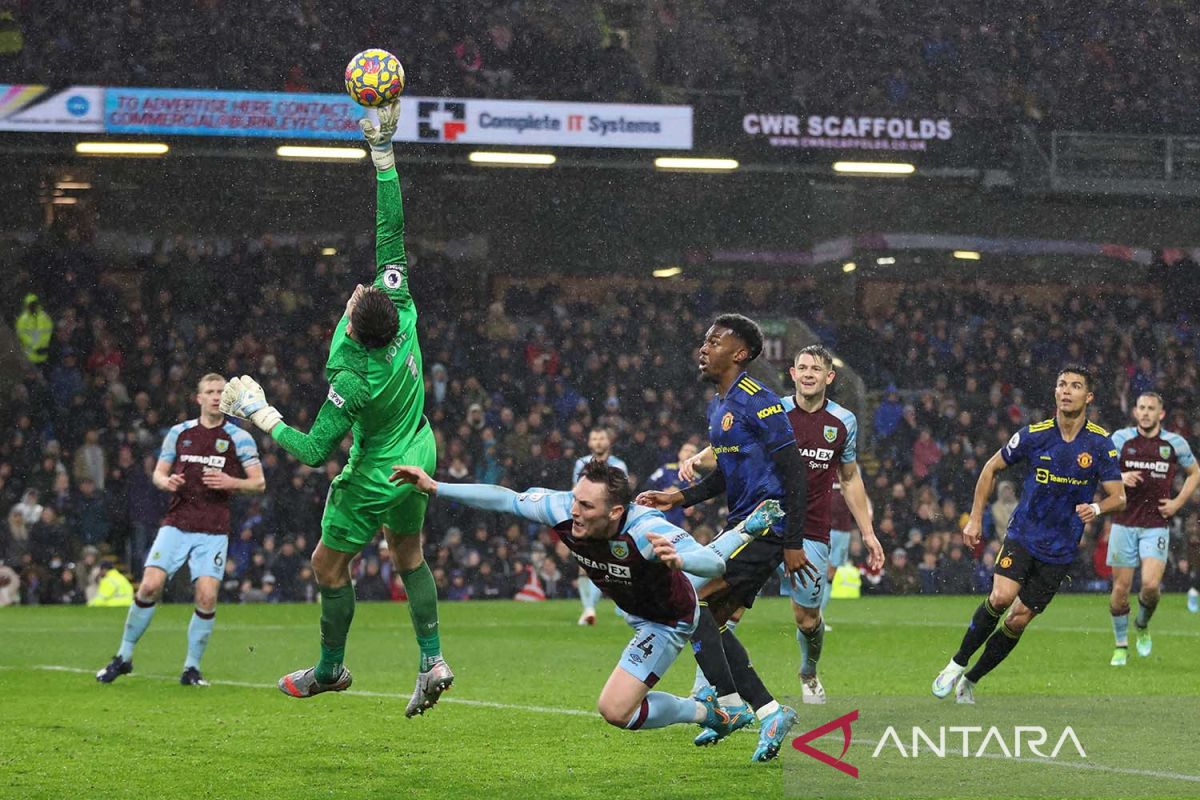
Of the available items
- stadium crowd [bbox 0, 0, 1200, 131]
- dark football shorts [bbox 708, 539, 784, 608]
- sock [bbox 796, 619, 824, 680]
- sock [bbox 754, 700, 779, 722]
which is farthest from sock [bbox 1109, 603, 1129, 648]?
stadium crowd [bbox 0, 0, 1200, 131]

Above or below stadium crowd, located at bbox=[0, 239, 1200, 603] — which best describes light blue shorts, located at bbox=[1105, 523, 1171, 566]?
below

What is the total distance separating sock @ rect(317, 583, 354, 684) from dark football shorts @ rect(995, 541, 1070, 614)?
4.69 m

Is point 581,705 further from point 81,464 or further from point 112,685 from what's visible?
point 81,464

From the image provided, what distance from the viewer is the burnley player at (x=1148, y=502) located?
15.2 m

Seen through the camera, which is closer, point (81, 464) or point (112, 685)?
point (112, 685)

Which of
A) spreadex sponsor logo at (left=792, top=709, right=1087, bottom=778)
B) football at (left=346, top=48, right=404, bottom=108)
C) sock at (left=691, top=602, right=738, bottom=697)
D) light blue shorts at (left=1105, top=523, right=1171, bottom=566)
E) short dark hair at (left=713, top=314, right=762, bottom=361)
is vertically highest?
football at (left=346, top=48, right=404, bottom=108)

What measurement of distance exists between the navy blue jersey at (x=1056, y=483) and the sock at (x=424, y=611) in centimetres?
446

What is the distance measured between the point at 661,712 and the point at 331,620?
199 centimetres

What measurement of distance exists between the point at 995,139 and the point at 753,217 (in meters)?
4.92

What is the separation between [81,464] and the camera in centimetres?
2452

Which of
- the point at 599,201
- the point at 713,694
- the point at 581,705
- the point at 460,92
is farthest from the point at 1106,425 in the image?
the point at 713,694

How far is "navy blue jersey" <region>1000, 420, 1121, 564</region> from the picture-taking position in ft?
36.2

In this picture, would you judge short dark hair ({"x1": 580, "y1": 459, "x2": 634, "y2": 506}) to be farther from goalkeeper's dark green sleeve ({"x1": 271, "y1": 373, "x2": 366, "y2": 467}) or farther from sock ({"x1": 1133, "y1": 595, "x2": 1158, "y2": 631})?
sock ({"x1": 1133, "y1": 595, "x2": 1158, "y2": 631})

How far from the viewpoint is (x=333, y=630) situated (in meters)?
8.73
